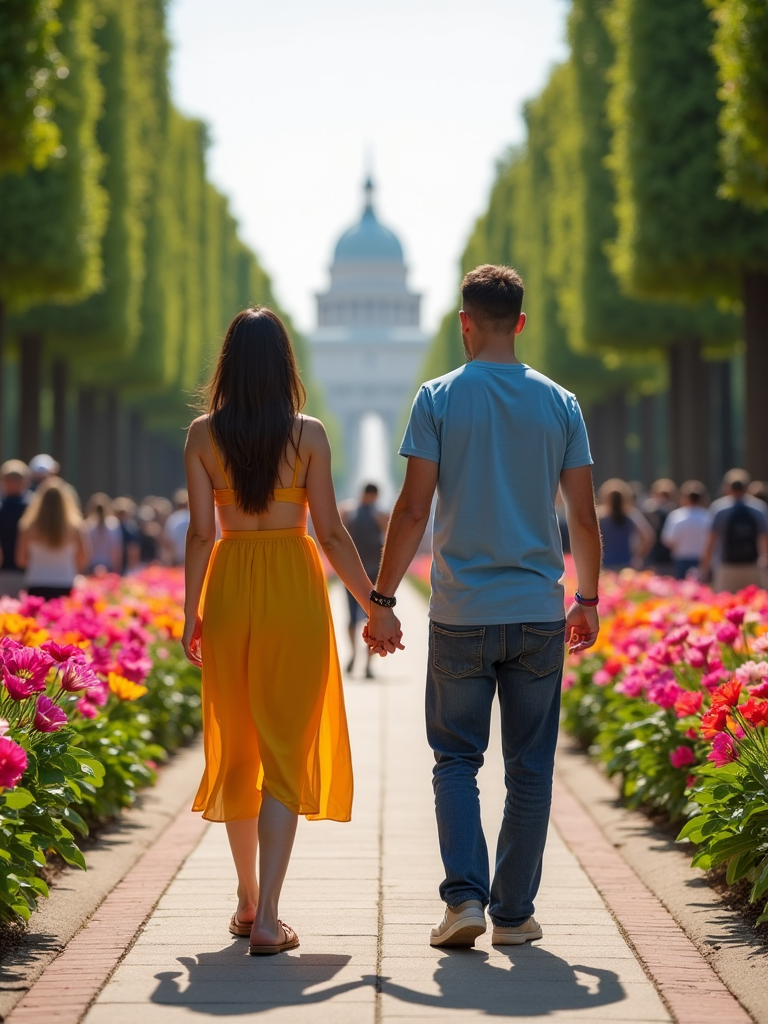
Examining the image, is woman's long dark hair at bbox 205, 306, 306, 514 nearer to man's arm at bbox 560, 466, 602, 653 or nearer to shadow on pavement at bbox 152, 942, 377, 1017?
man's arm at bbox 560, 466, 602, 653

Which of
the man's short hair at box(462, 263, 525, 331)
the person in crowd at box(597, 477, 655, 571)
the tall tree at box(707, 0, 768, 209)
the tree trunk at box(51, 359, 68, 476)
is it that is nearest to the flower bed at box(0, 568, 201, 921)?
the man's short hair at box(462, 263, 525, 331)

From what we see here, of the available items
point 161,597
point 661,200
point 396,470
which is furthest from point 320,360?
point 161,597

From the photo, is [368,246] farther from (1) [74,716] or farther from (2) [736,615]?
(1) [74,716]

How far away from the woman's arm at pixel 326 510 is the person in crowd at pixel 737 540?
8.61 metres

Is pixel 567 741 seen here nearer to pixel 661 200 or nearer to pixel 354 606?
pixel 354 606

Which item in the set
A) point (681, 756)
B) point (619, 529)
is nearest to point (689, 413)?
point (619, 529)

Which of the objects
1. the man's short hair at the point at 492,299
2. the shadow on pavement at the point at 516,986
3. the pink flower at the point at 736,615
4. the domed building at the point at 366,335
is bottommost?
the shadow on pavement at the point at 516,986

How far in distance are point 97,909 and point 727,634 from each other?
2.41m

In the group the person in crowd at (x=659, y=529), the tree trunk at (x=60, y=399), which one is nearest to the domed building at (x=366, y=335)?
the tree trunk at (x=60, y=399)

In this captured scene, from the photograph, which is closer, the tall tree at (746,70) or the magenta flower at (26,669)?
the magenta flower at (26,669)

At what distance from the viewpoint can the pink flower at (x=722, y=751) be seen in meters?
5.12

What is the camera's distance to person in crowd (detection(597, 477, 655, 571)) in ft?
47.0

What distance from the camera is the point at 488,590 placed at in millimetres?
4883

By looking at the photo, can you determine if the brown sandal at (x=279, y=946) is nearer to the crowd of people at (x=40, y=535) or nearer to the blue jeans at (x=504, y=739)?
the blue jeans at (x=504, y=739)
